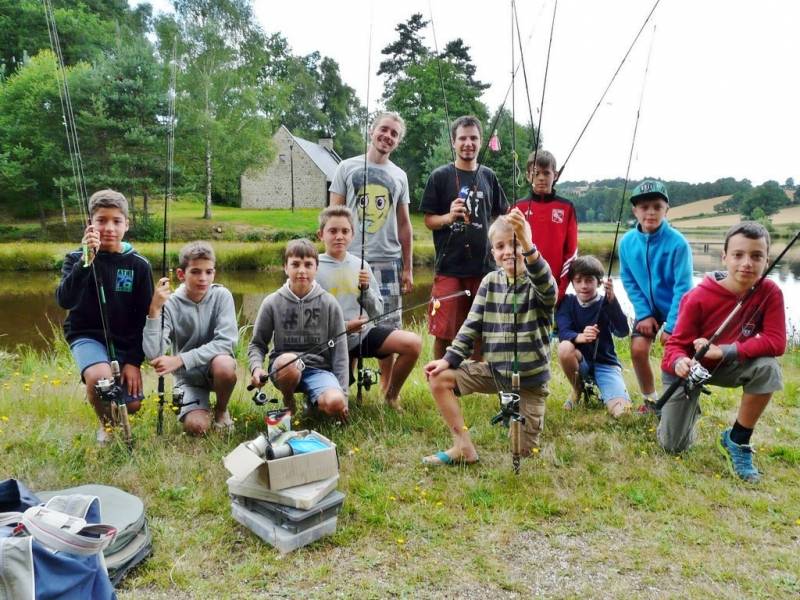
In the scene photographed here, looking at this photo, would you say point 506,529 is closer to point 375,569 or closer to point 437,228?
point 375,569

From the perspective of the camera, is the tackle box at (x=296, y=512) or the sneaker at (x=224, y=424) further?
the sneaker at (x=224, y=424)

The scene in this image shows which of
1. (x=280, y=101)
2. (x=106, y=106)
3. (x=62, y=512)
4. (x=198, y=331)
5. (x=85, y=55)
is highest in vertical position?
(x=85, y=55)

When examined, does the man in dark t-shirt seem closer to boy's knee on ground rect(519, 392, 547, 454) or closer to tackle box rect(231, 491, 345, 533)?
boy's knee on ground rect(519, 392, 547, 454)

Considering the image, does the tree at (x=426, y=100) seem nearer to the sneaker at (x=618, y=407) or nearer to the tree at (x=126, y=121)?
the tree at (x=126, y=121)

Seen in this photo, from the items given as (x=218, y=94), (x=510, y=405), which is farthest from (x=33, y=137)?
(x=510, y=405)

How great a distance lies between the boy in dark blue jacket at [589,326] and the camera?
403 centimetres

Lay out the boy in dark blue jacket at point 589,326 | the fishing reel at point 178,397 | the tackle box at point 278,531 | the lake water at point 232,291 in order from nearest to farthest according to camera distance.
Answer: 1. the tackle box at point 278,531
2. the fishing reel at point 178,397
3. the boy in dark blue jacket at point 589,326
4. the lake water at point 232,291

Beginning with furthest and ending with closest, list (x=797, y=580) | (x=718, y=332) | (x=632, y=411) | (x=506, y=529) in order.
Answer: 1. (x=632, y=411)
2. (x=718, y=332)
3. (x=506, y=529)
4. (x=797, y=580)

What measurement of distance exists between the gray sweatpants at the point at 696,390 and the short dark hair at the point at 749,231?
2.14 feet

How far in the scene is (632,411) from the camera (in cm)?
390

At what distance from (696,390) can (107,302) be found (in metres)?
Result: 3.46

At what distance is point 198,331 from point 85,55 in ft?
118

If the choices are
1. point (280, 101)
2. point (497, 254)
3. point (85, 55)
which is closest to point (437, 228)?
point (497, 254)

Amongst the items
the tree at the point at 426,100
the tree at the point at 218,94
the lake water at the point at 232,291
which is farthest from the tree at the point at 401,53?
the lake water at the point at 232,291
